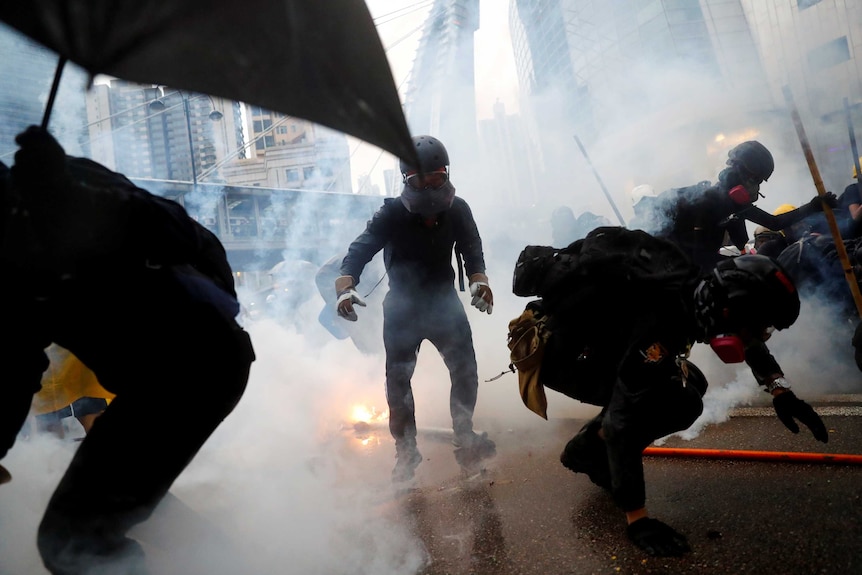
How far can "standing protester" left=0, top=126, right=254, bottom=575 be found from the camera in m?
1.42

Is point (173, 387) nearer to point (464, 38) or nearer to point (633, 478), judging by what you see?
point (633, 478)

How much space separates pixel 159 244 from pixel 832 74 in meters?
15.1

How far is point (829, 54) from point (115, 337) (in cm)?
1570

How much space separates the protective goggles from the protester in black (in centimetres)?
125

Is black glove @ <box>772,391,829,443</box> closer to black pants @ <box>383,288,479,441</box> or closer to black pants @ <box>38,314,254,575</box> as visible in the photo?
black pants @ <box>383,288,479,441</box>

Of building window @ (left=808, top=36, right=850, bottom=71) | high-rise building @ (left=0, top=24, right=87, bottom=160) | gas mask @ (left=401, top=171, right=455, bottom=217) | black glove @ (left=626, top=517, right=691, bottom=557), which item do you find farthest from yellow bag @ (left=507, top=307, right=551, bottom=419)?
building window @ (left=808, top=36, right=850, bottom=71)

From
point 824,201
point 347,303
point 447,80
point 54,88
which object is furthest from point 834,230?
point 447,80

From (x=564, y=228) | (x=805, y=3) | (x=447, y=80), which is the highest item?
(x=805, y=3)

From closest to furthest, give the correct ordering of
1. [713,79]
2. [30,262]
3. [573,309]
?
Answer: [30,262], [573,309], [713,79]

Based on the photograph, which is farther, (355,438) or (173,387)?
(355,438)

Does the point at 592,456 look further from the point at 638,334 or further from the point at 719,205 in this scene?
the point at 719,205

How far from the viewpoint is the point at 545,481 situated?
2891mm

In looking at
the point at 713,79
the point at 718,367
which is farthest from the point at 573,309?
the point at 713,79

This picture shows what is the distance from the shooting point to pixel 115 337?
5.00ft
